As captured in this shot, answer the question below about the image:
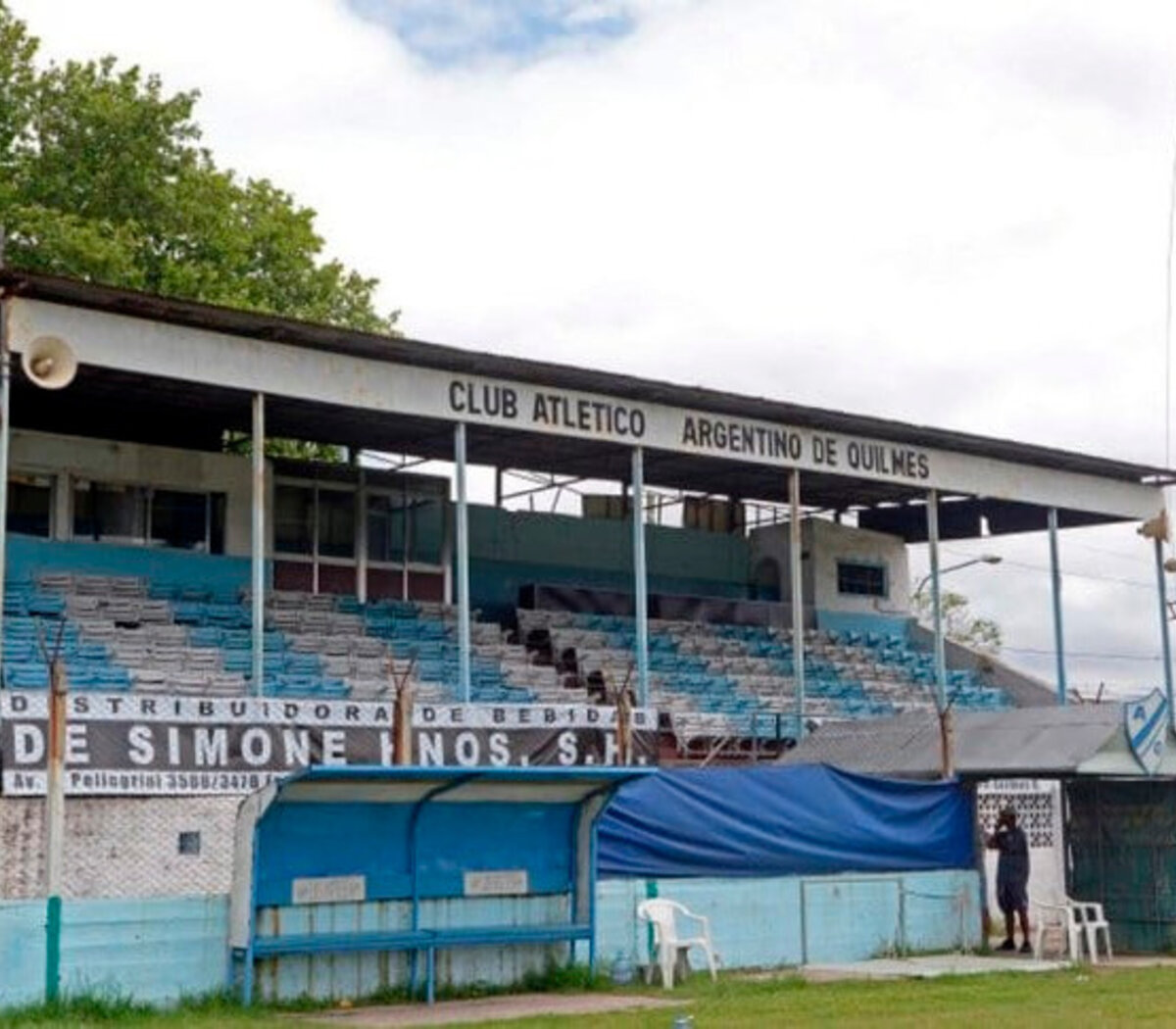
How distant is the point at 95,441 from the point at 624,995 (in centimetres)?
1812

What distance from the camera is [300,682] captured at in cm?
3198

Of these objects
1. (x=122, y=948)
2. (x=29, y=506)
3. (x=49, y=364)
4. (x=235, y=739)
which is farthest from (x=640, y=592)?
(x=122, y=948)

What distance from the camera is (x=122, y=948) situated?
18375 mm

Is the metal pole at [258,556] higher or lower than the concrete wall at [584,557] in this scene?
lower

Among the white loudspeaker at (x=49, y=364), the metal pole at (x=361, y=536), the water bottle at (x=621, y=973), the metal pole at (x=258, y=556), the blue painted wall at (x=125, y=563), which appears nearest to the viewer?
the white loudspeaker at (x=49, y=364)

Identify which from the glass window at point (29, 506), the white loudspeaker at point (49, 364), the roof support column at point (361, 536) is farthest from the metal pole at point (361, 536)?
the white loudspeaker at point (49, 364)

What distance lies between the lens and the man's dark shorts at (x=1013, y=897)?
84.2 feet

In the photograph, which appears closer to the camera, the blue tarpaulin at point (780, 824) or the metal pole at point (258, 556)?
the blue tarpaulin at point (780, 824)

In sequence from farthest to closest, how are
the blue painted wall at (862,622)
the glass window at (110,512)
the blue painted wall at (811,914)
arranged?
1. the blue painted wall at (862,622)
2. the glass window at (110,512)
3. the blue painted wall at (811,914)

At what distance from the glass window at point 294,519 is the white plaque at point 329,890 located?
18.9 m

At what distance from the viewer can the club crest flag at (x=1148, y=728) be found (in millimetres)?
25344

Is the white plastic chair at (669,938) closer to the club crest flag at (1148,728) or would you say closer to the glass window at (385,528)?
the club crest flag at (1148,728)

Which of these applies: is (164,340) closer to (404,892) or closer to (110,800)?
(110,800)

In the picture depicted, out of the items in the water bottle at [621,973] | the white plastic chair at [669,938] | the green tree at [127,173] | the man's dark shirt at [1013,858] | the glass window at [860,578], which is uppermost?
the green tree at [127,173]
